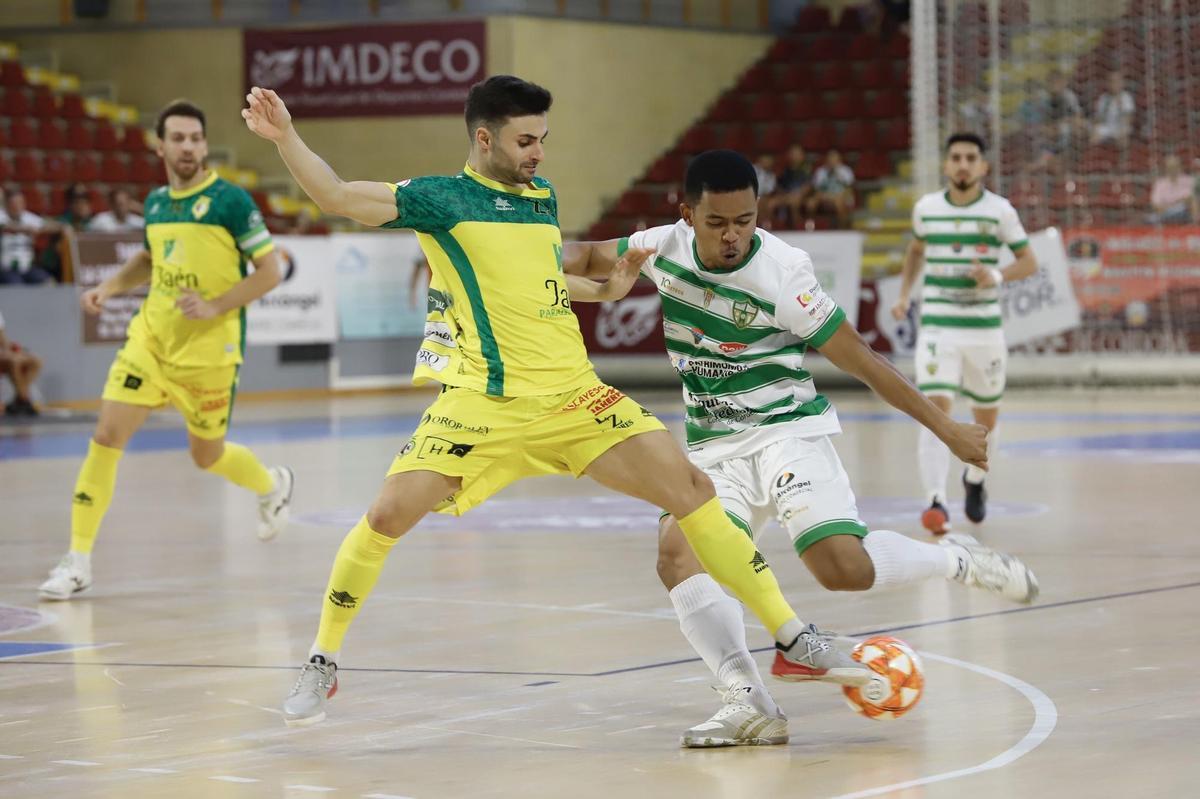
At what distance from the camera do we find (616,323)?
81.0 ft

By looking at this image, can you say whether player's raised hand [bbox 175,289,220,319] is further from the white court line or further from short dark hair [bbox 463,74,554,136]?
the white court line

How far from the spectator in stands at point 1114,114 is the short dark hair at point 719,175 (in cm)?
1884

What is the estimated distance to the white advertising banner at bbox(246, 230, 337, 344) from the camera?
23656 mm

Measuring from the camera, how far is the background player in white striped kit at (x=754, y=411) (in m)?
5.86

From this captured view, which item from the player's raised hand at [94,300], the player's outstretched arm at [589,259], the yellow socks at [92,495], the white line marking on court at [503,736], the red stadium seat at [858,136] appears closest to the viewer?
the white line marking on court at [503,736]

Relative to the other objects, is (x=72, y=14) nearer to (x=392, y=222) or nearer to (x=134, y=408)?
(x=134, y=408)

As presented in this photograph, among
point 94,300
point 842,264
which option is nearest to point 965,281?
point 94,300

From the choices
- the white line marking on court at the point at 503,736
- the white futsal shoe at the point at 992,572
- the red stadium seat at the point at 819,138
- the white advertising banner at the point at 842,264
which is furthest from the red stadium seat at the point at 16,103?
the white futsal shoe at the point at 992,572

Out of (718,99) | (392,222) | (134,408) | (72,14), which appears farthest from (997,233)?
(72,14)

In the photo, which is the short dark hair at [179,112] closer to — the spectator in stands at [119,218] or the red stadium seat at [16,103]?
the spectator in stands at [119,218]

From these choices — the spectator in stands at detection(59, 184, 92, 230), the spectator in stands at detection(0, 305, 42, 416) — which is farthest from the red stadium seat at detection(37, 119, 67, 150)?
the spectator in stands at detection(0, 305, 42, 416)

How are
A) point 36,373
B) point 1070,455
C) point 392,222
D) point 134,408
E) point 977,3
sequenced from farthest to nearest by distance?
point 977,3 < point 36,373 < point 1070,455 < point 134,408 < point 392,222

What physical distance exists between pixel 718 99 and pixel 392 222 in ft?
83.1

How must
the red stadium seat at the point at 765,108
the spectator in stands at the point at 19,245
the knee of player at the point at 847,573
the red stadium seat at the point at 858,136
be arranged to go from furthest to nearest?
the red stadium seat at the point at 765,108 < the red stadium seat at the point at 858,136 < the spectator in stands at the point at 19,245 < the knee of player at the point at 847,573
